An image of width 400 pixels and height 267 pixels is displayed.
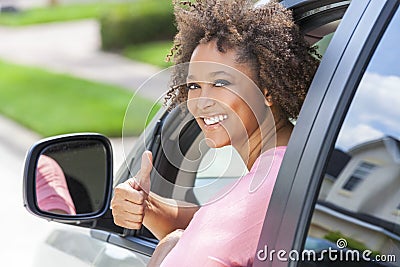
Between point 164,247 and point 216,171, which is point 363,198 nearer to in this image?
point 164,247

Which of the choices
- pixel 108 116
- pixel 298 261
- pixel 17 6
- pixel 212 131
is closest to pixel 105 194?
pixel 212 131

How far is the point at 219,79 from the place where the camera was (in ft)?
6.73

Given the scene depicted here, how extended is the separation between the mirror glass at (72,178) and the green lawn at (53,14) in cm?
1758

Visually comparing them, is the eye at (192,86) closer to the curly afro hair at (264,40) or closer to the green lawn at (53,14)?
the curly afro hair at (264,40)

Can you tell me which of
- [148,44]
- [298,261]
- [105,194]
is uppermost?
[298,261]

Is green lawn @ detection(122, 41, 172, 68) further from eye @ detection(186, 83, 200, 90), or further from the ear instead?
the ear

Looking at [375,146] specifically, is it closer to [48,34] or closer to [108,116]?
[108,116]

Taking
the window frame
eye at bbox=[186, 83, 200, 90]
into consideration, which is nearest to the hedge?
eye at bbox=[186, 83, 200, 90]

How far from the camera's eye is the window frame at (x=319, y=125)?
69.3 inches

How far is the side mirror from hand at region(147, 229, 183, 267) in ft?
1.05

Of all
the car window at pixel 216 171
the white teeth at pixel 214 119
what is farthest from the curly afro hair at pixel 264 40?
the car window at pixel 216 171

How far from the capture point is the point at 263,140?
2125mm

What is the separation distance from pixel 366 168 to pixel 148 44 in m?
15.7

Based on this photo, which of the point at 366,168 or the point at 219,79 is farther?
the point at 219,79
